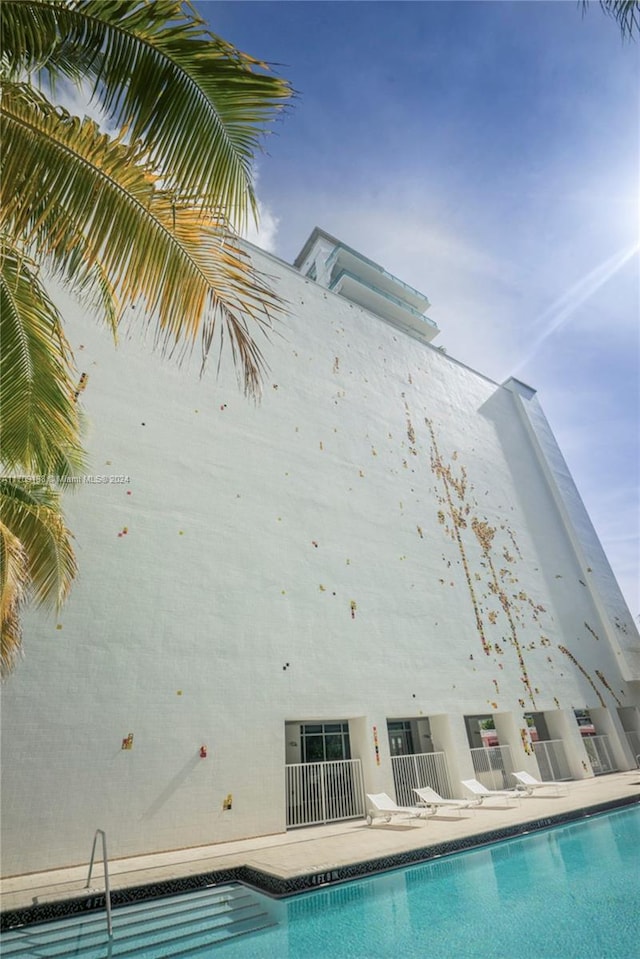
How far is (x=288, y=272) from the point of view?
48.4ft

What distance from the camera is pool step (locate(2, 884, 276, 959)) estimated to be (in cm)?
415

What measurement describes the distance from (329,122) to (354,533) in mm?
8687

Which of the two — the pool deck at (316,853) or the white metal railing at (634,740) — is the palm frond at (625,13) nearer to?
the pool deck at (316,853)

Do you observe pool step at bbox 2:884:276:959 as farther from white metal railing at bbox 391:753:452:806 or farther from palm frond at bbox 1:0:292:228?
palm frond at bbox 1:0:292:228

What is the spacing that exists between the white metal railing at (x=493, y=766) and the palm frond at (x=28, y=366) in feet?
40.6

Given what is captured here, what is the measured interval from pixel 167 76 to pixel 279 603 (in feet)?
28.2

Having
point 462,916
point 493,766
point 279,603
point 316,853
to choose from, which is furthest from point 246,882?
point 493,766

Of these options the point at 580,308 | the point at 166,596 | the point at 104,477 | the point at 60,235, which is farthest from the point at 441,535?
the point at 60,235

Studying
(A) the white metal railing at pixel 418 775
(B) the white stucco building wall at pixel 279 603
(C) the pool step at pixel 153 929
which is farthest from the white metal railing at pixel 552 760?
(C) the pool step at pixel 153 929

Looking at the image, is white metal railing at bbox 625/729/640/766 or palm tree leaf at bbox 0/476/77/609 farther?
white metal railing at bbox 625/729/640/766

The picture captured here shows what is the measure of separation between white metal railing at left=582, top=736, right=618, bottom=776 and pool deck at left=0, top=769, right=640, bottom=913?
18.0 ft

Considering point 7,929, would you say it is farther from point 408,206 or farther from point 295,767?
point 408,206

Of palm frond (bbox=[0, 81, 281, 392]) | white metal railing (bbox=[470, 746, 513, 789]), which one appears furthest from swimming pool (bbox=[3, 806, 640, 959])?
palm frond (bbox=[0, 81, 281, 392])

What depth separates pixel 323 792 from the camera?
347 inches
